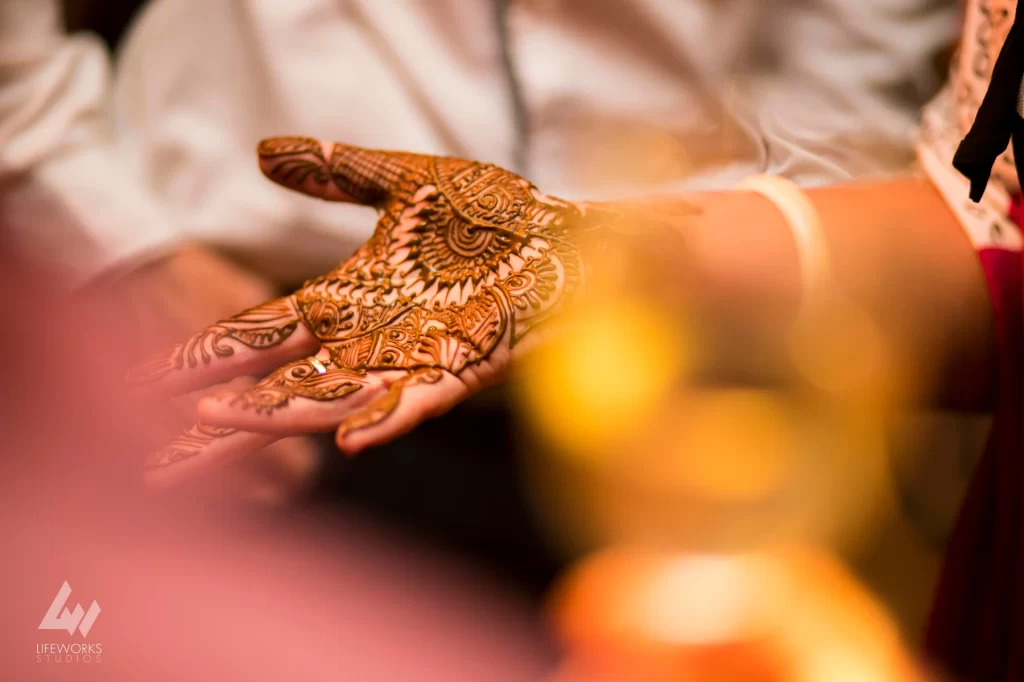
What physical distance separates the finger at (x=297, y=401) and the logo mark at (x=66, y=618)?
343 mm

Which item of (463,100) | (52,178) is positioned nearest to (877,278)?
(463,100)

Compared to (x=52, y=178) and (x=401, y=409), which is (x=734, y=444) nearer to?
(x=401, y=409)

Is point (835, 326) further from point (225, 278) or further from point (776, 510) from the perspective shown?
point (225, 278)

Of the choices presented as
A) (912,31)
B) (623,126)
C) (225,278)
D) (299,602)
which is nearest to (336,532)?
(299,602)

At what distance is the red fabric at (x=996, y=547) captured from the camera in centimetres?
60

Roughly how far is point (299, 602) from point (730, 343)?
632 millimetres

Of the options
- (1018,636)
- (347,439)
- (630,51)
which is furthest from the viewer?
(630,51)

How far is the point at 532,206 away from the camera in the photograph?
2.03 feet

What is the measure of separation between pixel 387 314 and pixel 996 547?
63 cm

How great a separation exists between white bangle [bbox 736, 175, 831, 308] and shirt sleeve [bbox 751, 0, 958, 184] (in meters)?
0.10

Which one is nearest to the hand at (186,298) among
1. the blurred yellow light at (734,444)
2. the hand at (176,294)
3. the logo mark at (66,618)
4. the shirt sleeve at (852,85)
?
the hand at (176,294)

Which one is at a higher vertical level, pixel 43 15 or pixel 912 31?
pixel 43 15

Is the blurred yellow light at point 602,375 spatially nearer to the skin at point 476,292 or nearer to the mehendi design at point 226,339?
the skin at point 476,292

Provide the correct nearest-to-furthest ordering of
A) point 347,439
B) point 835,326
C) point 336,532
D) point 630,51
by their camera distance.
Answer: point 347,439 → point 835,326 → point 630,51 → point 336,532
